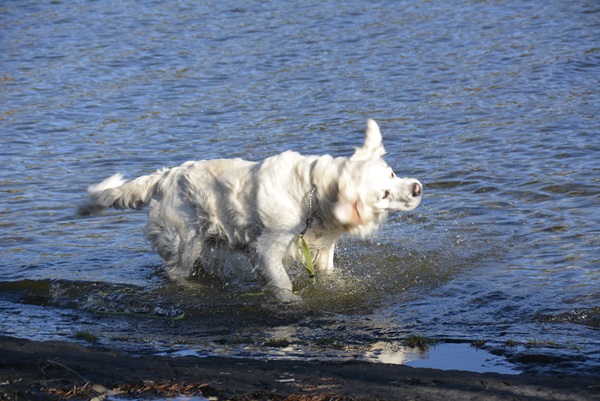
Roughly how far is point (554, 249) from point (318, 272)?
7.23ft

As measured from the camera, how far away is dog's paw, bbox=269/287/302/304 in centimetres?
764

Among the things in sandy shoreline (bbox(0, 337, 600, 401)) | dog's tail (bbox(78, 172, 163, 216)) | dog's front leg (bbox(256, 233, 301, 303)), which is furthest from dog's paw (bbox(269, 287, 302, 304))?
sandy shoreline (bbox(0, 337, 600, 401))

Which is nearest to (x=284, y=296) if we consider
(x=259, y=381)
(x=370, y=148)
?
(x=370, y=148)

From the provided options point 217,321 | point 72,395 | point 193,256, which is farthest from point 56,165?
point 72,395

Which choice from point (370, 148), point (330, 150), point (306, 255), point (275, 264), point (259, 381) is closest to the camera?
point (259, 381)

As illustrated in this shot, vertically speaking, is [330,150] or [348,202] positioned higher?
[348,202]

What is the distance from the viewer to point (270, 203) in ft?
24.5

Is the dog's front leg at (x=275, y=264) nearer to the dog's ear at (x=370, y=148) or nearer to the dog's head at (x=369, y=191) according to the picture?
the dog's head at (x=369, y=191)

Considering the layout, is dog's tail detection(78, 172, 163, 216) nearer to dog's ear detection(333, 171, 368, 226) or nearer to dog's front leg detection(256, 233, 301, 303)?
dog's front leg detection(256, 233, 301, 303)

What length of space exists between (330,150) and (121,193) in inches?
173

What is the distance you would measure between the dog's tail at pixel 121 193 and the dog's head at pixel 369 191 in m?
1.84

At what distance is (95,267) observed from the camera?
874 centimetres

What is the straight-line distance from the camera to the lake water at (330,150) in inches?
276

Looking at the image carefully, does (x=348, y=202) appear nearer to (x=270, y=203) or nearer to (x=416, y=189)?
(x=416, y=189)
